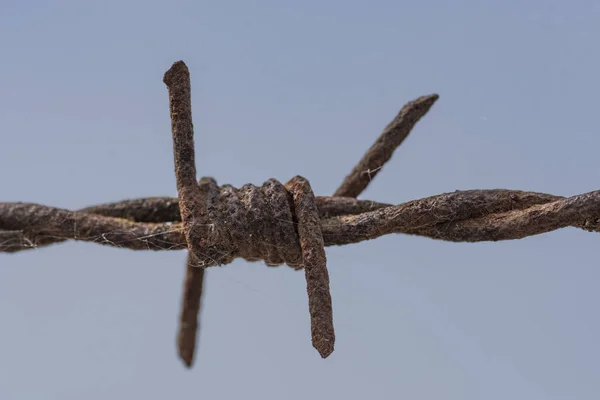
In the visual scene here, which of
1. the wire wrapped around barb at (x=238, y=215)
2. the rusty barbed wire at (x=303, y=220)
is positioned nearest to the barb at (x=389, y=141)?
the rusty barbed wire at (x=303, y=220)

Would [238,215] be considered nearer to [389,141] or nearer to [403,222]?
[403,222]

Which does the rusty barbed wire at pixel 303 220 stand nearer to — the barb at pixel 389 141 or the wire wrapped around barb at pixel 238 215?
the wire wrapped around barb at pixel 238 215

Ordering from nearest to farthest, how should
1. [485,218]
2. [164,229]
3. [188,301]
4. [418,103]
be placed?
[485,218] < [164,229] < [418,103] < [188,301]

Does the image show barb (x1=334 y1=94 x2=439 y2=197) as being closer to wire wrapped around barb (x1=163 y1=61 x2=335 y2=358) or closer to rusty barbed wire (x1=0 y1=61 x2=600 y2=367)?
rusty barbed wire (x1=0 y1=61 x2=600 y2=367)

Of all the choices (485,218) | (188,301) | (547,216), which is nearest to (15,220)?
(188,301)

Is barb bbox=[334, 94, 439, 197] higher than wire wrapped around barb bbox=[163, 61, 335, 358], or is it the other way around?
barb bbox=[334, 94, 439, 197]

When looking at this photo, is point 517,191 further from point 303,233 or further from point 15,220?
point 15,220

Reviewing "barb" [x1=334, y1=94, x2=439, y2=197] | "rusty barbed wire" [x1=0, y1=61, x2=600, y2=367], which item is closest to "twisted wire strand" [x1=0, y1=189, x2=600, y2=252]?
"rusty barbed wire" [x1=0, y1=61, x2=600, y2=367]

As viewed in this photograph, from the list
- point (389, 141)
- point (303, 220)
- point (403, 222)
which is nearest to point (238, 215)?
point (303, 220)
